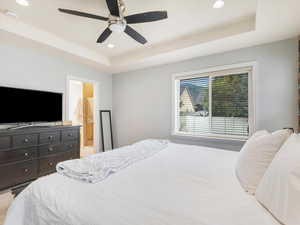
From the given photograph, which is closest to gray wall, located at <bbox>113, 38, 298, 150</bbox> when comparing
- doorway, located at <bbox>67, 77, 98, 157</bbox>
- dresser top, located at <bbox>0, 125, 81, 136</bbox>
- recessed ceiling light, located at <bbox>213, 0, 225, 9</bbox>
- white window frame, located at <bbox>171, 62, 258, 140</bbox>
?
white window frame, located at <bbox>171, 62, 258, 140</bbox>

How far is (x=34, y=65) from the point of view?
2949 millimetres

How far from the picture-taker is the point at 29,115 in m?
2.72


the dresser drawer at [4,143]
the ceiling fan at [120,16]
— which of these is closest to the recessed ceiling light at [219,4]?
the ceiling fan at [120,16]

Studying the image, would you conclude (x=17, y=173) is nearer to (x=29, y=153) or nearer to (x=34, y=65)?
(x=29, y=153)

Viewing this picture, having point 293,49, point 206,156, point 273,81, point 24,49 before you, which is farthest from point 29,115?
point 293,49

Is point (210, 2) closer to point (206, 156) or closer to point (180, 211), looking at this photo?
point (206, 156)

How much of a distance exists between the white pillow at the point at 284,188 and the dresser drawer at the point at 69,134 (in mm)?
3018

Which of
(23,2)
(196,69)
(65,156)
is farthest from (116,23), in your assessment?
(65,156)

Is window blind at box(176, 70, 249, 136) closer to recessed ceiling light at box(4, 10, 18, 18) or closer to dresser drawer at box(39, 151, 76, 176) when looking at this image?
dresser drawer at box(39, 151, 76, 176)

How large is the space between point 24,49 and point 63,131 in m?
1.63

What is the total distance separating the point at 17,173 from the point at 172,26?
3.27 meters

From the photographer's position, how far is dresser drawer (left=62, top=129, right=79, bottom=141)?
2930mm

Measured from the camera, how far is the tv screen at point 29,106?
8.09ft

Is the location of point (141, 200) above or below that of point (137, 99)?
below
